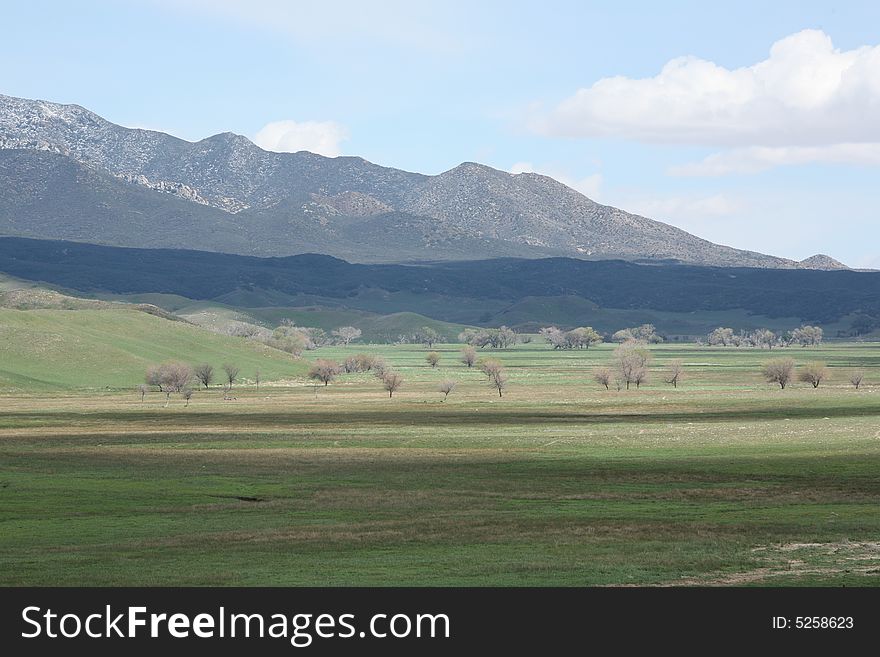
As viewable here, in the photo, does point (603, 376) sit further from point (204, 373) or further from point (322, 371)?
point (204, 373)

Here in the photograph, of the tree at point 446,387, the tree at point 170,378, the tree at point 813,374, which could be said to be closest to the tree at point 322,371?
the tree at point 170,378

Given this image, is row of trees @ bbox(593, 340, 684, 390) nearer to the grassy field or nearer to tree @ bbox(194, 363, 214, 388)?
the grassy field

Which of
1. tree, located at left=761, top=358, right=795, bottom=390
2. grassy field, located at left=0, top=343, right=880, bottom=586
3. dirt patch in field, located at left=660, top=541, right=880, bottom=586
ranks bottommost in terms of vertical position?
grassy field, located at left=0, top=343, right=880, bottom=586

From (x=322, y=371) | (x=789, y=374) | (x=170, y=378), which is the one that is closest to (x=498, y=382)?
(x=789, y=374)

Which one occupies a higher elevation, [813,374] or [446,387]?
[813,374]

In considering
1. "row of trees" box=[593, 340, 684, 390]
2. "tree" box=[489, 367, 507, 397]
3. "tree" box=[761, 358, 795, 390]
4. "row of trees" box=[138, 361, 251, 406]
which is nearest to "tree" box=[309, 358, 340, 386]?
"row of trees" box=[138, 361, 251, 406]

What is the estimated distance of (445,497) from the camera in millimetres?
59250

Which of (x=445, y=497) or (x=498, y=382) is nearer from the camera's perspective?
(x=445, y=497)

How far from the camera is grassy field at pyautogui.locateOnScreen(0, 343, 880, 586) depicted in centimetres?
3766

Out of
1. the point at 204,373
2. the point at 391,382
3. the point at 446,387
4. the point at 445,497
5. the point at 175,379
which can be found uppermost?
the point at 175,379

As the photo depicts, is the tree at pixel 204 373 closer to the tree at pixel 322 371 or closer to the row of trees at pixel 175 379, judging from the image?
the row of trees at pixel 175 379
